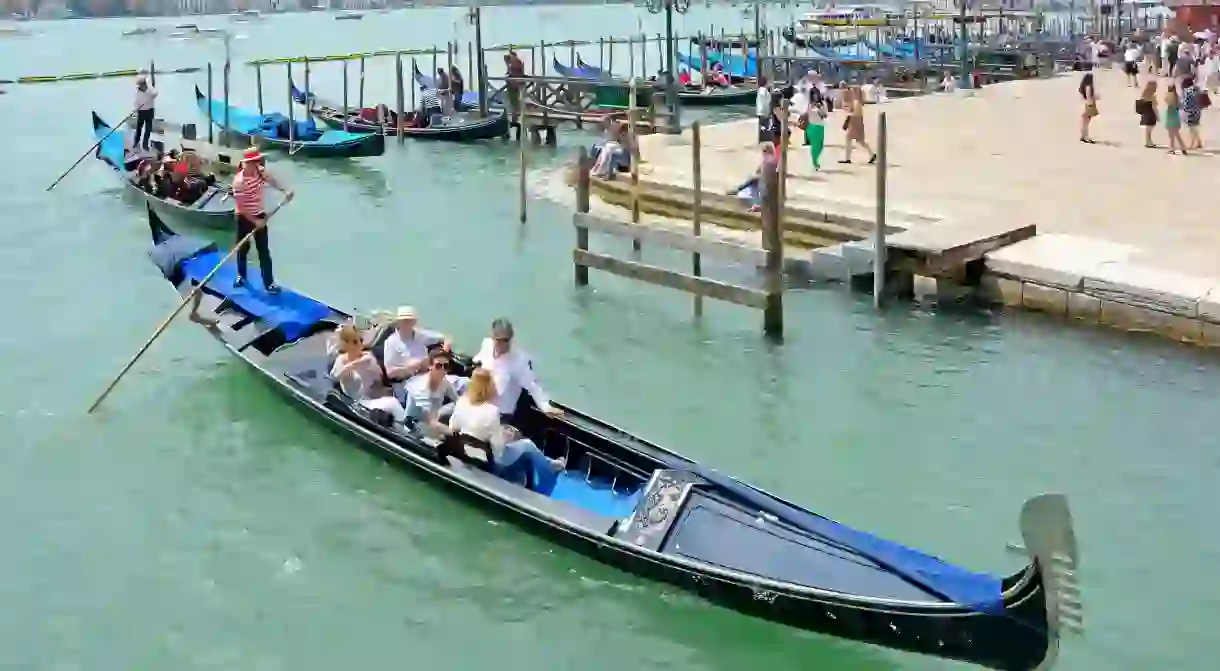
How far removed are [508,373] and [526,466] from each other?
1.82ft

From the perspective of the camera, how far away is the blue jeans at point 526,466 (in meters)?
7.62

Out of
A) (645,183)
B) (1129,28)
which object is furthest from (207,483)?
(1129,28)

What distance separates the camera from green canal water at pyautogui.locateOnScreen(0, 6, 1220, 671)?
22.1 ft

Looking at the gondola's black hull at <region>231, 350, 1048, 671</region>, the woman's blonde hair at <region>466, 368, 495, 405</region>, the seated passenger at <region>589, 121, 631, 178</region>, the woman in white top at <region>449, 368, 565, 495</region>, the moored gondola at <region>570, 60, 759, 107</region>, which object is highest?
the moored gondola at <region>570, 60, 759, 107</region>

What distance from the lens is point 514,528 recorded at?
7.61 metres

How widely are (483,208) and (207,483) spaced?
1050 cm

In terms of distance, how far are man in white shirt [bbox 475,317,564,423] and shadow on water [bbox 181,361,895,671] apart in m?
0.59

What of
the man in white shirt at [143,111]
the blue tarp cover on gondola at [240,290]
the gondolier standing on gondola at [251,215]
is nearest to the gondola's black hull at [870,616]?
the blue tarp cover on gondola at [240,290]

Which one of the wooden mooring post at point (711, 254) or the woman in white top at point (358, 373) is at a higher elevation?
the wooden mooring post at point (711, 254)

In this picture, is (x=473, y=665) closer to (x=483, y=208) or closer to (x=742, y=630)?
(x=742, y=630)

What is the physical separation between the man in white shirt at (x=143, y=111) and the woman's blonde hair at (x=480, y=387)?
14.4 meters

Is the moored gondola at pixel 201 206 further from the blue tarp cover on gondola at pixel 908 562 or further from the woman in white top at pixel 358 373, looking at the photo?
the blue tarp cover on gondola at pixel 908 562

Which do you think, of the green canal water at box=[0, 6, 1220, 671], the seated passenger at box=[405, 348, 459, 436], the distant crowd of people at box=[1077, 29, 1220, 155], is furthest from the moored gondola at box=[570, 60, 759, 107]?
the seated passenger at box=[405, 348, 459, 436]

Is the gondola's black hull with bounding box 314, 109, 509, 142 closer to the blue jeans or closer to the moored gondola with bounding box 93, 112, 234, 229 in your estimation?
the moored gondola with bounding box 93, 112, 234, 229
